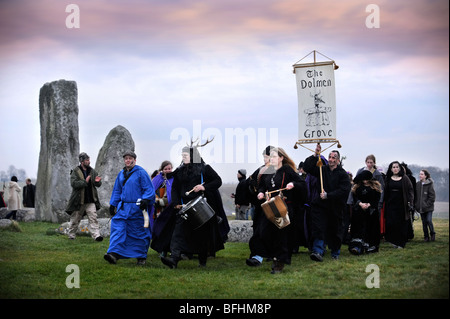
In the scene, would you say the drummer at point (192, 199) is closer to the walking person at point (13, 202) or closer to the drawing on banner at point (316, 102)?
the drawing on banner at point (316, 102)

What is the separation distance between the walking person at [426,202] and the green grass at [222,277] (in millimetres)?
2019

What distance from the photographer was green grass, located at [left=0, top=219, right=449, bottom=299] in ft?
30.4

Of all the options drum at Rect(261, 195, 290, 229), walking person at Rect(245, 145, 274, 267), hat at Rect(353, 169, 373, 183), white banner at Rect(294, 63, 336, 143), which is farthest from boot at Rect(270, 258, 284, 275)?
hat at Rect(353, 169, 373, 183)

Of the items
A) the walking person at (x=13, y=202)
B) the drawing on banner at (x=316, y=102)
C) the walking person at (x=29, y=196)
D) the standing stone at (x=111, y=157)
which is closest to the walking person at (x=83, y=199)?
the standing stone at (x=111, y=157)

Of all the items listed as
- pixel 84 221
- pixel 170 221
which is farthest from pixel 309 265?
pixel 84 221

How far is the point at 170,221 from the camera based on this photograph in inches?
513

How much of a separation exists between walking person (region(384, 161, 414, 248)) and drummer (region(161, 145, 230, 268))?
4.35 m

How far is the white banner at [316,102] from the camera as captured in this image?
13.6 m

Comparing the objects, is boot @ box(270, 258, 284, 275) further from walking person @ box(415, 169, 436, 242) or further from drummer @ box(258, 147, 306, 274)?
walking person @ box(415, 169, 436, 242)

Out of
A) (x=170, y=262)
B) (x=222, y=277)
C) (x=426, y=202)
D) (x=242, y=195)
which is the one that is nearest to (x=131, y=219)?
(x=170, y=262)

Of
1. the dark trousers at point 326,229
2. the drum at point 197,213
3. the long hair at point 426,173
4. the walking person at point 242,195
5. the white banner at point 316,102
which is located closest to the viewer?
the drum at point 197,213

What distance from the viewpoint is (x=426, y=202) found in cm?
1631
